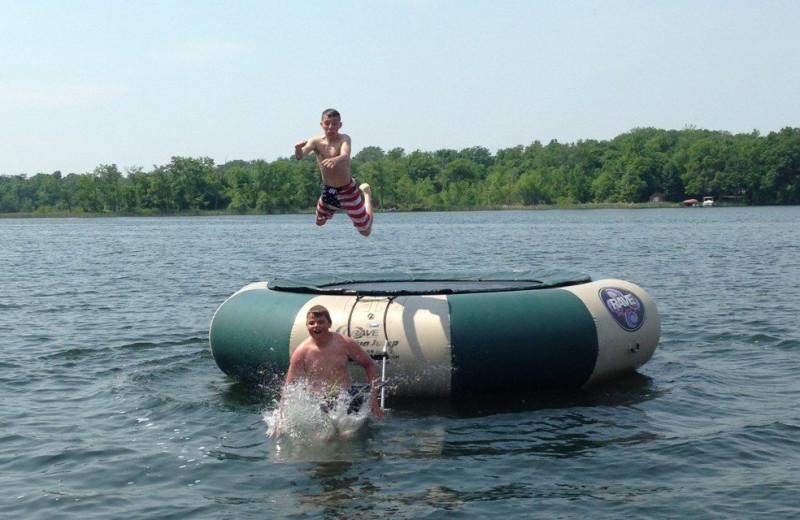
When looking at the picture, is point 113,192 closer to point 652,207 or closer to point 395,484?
point 652,207

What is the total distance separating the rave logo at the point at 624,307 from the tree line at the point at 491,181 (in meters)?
107

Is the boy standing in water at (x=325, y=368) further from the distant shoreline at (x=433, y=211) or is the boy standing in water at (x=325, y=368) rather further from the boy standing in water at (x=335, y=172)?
the distant shoreline at (x=433, y=211)

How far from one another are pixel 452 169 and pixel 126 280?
382 ft

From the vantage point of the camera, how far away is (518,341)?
1025 centimetres

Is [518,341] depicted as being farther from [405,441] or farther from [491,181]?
[491,181]

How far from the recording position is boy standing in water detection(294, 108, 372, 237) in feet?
33.9

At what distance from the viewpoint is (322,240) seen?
55.5 m

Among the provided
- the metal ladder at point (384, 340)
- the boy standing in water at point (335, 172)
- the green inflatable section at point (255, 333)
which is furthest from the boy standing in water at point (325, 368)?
the boy standing in water at point (335, 172)

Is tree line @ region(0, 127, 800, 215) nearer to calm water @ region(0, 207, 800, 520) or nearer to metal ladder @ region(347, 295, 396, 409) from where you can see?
calm water @ region(0, 207, 800, 520)

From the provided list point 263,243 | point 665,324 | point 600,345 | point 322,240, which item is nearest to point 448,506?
point 600,345

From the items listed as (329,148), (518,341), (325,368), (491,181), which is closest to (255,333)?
(325,368)

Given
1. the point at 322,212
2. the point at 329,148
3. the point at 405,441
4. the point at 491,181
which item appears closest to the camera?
the point at 405,441

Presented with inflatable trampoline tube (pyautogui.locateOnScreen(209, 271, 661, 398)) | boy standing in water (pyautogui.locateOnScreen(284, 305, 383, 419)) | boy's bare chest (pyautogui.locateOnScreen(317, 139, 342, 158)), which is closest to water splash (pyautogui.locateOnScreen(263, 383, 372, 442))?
boy standing in water (pyautogui.locateOnScreen(284, 305, 383, 419))

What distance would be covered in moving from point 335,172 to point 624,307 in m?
3.64
